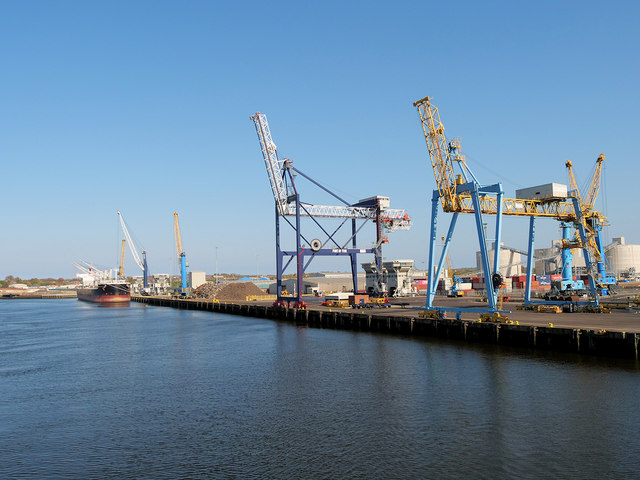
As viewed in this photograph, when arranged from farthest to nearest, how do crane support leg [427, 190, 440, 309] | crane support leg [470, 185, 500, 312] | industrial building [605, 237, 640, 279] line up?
industrial building [605, 237, 640, 279] < crane support leg [427, 190, 440, 309] < crane support leg [470, 185, 500, 312]

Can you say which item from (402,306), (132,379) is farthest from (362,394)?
(402,306)

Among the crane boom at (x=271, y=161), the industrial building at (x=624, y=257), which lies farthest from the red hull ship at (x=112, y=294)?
the industrial building at (x=624, y=257)

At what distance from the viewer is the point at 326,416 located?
25078mm

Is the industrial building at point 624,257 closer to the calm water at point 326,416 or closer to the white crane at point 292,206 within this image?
the white crane at point 292,206

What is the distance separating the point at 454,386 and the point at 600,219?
146ft

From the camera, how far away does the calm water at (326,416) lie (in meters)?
19.0

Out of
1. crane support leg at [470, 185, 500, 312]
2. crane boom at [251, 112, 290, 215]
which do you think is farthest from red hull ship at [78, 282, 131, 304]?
crane support leg at [470, 185, 500, 312]

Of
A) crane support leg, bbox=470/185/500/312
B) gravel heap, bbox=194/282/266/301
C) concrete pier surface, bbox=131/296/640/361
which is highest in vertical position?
crane support leg, bbox=470/185/500/312

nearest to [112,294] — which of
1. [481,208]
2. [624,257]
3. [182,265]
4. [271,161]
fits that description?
[182,265]

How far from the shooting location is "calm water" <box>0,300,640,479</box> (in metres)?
19.0

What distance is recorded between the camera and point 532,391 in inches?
1104

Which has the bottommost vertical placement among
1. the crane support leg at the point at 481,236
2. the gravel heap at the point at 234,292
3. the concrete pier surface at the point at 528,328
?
the concrete pier surface at the point at 528,328

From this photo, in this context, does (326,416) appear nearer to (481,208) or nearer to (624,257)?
(481,208)

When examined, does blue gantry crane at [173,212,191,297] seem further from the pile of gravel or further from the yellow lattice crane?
the yellow lattice crane
